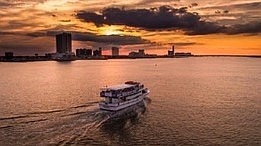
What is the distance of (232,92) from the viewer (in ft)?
379

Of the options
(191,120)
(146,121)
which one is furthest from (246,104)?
(146,121)

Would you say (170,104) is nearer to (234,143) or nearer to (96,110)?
(96,110)

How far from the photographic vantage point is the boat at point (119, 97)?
247ft

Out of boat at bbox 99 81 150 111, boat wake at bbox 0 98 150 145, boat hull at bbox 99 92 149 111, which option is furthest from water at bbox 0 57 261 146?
boat at bbox 99 81 150 111

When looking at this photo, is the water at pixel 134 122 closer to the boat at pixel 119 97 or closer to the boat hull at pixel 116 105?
the boat hull at pixel 116 105

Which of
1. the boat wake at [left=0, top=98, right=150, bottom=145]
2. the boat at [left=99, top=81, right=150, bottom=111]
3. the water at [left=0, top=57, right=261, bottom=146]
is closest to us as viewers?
the boat wake at [left=0, top=98, right=150, bottom=145]

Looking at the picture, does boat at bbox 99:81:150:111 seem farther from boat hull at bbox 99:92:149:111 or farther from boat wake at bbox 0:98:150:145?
boat wake at bbox 0:98:150:145

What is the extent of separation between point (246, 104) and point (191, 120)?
2759 cm

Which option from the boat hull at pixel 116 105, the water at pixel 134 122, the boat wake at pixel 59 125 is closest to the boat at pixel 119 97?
the boat hull at pixel 116 105

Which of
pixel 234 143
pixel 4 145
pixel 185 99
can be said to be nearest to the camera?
pixel 4 145

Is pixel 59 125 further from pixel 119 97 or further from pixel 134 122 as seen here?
pixel 119 97

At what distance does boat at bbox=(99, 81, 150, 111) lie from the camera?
75375mm

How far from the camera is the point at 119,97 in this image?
78188 millimetres

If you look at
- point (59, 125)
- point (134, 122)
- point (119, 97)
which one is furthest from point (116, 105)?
point (59, 125)
